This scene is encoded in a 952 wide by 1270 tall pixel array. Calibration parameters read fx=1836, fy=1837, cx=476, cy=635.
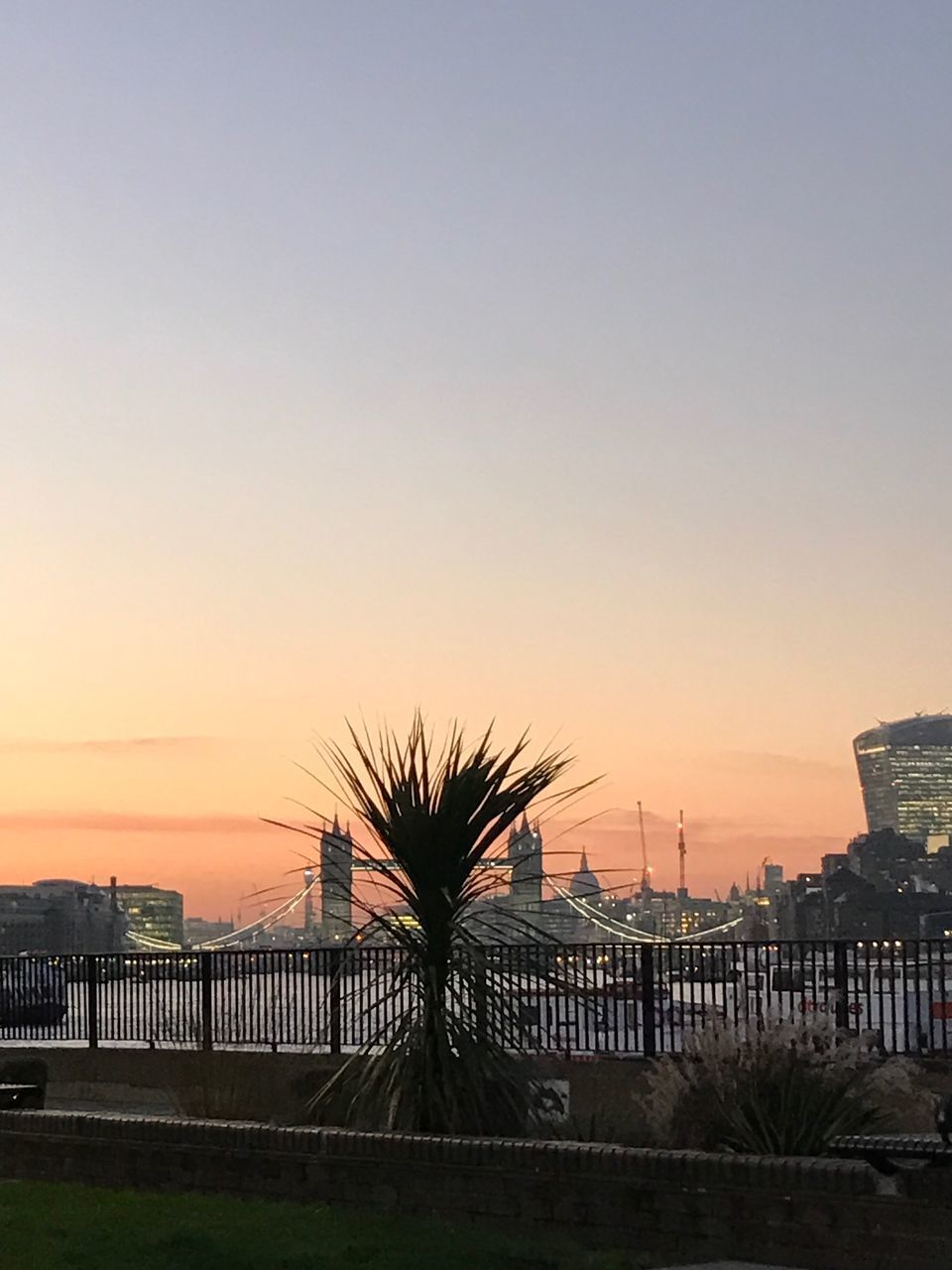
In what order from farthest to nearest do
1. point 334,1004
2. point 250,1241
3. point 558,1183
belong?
point 334,1004
point 558,1183
point 250,1241

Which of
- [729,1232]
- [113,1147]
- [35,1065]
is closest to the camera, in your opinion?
[729,1232]

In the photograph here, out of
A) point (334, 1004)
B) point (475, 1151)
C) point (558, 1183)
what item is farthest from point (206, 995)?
point (558, 1183)

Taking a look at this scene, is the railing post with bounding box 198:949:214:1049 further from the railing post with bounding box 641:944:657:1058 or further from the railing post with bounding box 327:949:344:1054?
the railing post with bounding box 641:944:657:1058

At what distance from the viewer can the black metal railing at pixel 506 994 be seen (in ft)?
41.8

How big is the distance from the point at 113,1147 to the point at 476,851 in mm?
3112

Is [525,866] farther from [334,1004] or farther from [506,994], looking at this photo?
[334,1004]

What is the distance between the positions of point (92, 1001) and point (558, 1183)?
484 inches

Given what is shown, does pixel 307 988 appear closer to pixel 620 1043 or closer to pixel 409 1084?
pixel 620 1043

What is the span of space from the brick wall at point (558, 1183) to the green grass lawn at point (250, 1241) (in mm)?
184

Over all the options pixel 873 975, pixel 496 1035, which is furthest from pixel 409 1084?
pixel 873 975

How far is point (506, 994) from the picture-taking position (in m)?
12.4

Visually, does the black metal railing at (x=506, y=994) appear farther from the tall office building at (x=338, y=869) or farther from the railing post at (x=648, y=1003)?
the tall office building at (x=338, y=869)

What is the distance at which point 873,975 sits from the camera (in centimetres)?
1608

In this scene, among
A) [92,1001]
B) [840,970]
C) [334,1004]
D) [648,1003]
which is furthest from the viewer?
[92,1001]
